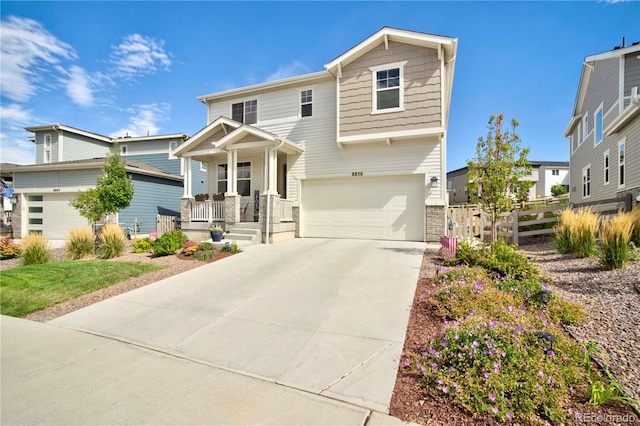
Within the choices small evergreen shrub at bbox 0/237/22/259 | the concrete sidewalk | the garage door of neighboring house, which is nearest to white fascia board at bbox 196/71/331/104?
small evergreen shrub at bbox 0/237/22/259

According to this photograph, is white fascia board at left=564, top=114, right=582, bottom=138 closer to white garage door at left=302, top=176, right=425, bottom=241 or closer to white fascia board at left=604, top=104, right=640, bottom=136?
white fascia board at left=604, top=104, right=640, bottom=136

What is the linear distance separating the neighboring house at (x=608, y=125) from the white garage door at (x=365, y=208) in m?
6.88

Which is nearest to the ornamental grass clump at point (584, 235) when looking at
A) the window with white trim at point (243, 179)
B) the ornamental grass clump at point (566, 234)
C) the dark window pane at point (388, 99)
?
the ornamental grass clump at point (566, 234)

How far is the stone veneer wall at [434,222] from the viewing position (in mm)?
10391

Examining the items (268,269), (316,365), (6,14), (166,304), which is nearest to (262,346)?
(316,365)

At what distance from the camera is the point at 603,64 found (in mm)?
14031

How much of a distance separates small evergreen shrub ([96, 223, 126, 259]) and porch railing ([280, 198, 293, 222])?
547 cm

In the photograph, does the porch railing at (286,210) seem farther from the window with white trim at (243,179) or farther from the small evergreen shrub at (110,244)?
the small evergreen shrub at (110,244)

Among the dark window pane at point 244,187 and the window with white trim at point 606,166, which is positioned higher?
the window with white trim at point 606,166

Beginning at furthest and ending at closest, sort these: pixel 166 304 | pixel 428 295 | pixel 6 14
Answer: pixel 6 14
pixel 166 304
pixel 428 295

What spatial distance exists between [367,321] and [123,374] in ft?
9.47

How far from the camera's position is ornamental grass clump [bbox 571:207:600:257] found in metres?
6.49

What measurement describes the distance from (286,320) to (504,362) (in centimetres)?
269

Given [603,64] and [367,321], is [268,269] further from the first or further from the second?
[603,64]
